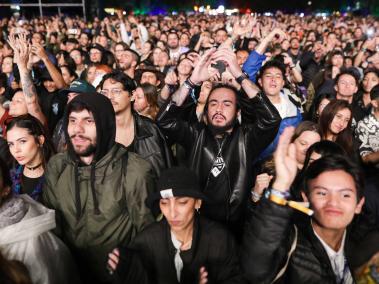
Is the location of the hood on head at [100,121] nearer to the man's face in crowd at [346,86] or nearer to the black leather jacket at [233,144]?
the black leather jacket at [233,144]

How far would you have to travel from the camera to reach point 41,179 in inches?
116

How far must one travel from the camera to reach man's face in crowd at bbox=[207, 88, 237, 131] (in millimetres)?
2977

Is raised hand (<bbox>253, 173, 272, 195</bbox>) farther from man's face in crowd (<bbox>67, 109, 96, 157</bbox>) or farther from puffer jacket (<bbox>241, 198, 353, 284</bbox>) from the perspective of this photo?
man's face in crowd (<bbox>67, 109, 96, 157</bbox>)

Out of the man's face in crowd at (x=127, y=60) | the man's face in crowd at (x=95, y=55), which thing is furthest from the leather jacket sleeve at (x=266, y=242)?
the man's face in crowd at (x=95, y=55)

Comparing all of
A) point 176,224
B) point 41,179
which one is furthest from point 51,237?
point 41,179

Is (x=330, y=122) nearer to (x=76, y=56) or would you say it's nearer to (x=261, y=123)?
(x=261, y=123)

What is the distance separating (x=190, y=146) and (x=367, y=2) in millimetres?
38499

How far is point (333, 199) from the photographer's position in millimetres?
1906

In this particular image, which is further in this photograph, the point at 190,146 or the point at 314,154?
the point at 190,146

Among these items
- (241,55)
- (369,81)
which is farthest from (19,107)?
(369,81)

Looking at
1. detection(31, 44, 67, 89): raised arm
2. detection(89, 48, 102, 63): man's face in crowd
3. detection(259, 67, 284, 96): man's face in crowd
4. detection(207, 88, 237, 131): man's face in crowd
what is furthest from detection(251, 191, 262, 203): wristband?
detection(89, 48, 102, 63): man's face in crowd

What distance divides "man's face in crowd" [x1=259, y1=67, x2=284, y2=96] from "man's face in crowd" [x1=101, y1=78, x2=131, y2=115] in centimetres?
149

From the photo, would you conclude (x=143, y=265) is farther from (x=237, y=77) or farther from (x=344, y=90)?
(x=344, y=90)

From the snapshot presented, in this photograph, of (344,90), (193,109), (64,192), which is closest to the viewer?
(64,192)
